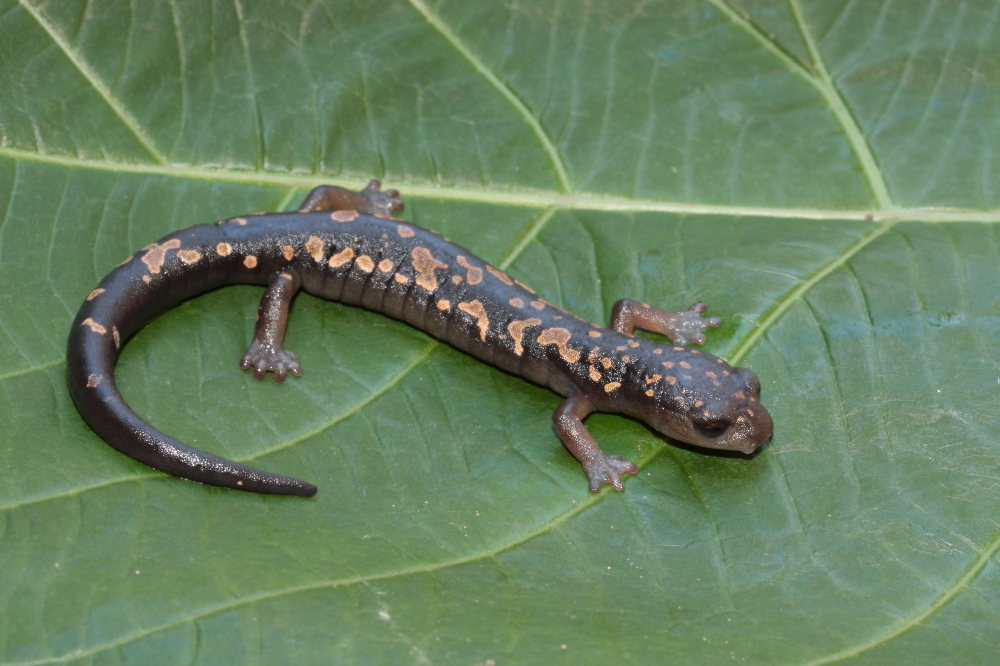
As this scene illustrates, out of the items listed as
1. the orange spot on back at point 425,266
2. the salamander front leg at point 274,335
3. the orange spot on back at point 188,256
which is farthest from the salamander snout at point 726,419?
the orange spot on back at point 188,256

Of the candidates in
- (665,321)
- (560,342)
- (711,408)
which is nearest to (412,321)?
(560,342)

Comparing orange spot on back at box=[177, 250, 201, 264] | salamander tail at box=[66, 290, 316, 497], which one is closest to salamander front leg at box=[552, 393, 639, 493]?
salamander tail at box=[66, 290, 316, 497]

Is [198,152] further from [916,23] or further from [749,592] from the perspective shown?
[916,23]

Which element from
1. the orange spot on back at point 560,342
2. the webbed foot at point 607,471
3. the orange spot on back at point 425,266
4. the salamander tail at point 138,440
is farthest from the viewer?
the orange spot on back at point 425,266

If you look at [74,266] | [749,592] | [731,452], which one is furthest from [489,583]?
[74,266]

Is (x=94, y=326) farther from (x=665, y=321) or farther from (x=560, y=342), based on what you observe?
(x=665, y=321)

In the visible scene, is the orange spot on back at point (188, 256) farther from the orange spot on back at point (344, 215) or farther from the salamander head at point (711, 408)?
the salamander head at point (711, 408)

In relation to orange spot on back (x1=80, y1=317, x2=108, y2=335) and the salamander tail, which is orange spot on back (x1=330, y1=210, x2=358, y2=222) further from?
the salamander tail
